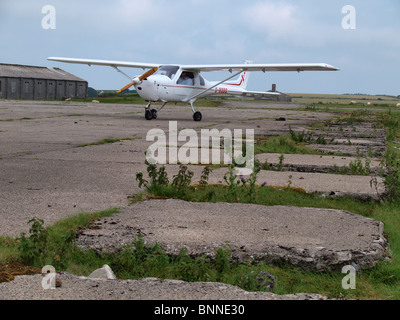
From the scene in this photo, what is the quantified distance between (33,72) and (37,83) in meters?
1.72

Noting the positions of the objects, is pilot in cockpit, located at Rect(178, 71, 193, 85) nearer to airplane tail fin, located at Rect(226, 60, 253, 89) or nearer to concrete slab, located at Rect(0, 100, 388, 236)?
airplane tail fin, located at Rect(226, 60, 253, 89)

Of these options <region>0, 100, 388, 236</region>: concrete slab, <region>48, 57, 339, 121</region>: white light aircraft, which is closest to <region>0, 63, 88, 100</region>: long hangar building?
<region>48, 57, 339, 121</region>: white light aircraft

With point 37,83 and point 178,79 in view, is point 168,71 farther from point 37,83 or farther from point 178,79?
point 37,83

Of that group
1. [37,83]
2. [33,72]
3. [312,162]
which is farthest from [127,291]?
[33,72]

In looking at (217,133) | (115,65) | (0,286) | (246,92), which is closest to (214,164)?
(0,286)

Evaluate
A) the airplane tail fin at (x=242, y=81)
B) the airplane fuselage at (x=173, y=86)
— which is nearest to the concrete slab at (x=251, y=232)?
the airplane fuselage at (x=173, y=86)

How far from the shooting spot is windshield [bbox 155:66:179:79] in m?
20.5

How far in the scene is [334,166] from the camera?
6895 mm

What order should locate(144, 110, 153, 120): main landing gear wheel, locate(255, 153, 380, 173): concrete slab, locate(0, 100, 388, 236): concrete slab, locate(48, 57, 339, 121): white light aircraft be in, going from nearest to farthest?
1. locate(0, 100, 388, 236): concrete slab
2. locate(255, 153, 380, 173): concrete slab
3. locate(144, 110, 153, 120): main landing gear wheel
4. locate(48, 57, 339, 121): white light aircraft

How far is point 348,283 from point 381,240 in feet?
2.45

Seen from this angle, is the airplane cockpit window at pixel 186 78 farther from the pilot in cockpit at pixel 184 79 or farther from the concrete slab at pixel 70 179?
the concrete slab at pixel 70 179

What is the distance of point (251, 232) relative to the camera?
3691 mm
